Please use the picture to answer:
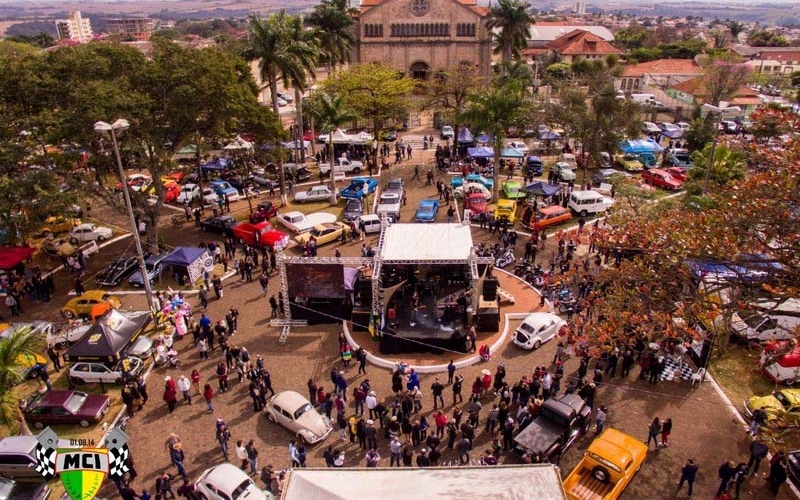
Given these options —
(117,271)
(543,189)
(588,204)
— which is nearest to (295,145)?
(543,189)

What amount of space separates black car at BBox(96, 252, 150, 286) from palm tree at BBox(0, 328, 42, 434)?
11878 mm

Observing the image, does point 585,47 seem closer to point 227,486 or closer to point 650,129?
point 650,129

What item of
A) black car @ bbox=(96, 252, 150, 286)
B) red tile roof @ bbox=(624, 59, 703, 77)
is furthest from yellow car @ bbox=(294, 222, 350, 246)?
red tile roof @ bbox=(624, 59, 703, 77)

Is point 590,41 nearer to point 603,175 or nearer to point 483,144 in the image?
point 483,144

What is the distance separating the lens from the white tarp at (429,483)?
12.0 metres

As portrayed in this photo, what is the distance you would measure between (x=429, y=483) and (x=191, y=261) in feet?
66.8

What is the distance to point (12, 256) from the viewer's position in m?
30.0

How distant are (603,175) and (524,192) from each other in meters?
Answer: 9.12

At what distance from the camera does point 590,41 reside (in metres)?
100

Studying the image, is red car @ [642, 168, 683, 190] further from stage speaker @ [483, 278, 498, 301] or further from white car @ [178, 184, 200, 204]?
white car @ [178, 184, 200, 204]

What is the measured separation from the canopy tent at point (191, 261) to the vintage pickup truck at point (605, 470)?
2082 cm

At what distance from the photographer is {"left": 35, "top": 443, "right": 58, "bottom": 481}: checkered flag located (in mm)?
16058

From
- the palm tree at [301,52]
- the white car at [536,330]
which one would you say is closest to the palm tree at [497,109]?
the palm tree at [301,52]

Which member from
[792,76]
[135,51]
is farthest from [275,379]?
[792,76]
